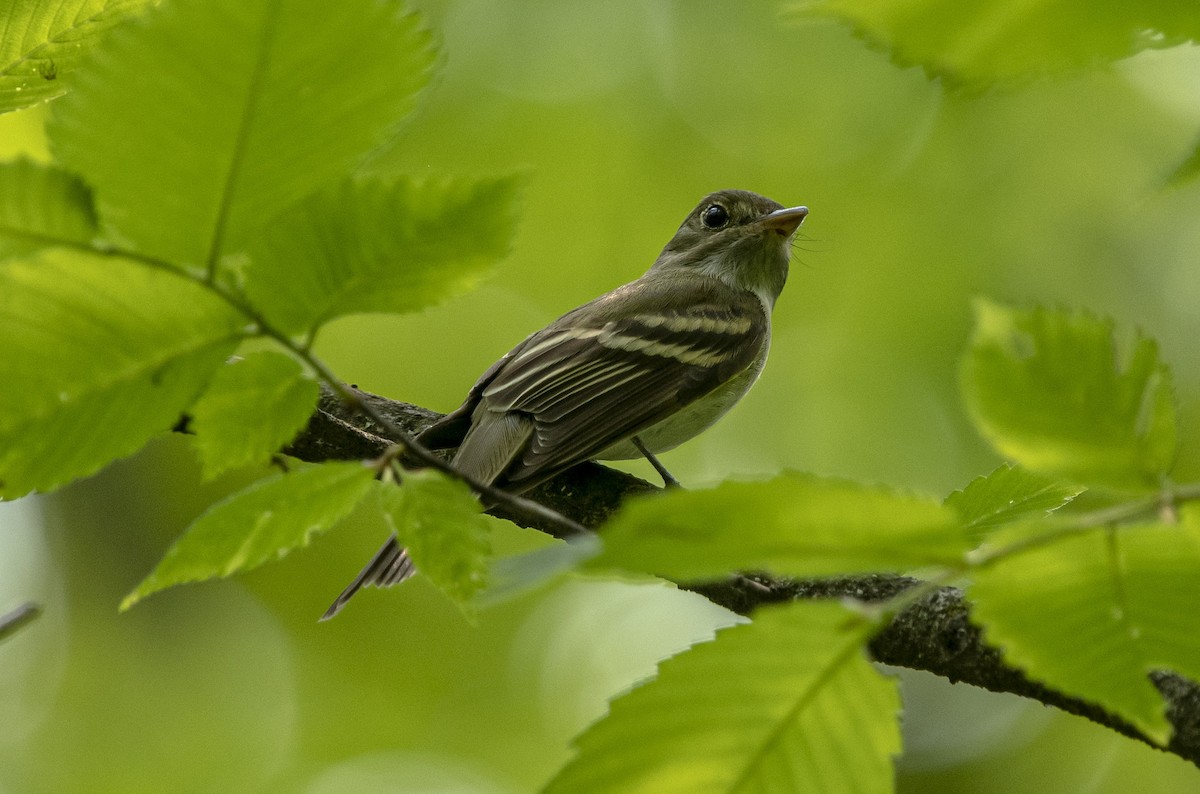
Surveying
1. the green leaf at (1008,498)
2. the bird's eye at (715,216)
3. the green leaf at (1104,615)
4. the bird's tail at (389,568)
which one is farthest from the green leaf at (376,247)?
the bird's eye at (715,216)

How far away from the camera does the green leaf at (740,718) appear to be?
1209mm

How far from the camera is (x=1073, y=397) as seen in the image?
1123 mm

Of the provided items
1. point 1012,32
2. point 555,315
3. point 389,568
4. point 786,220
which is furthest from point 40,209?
point 555,315

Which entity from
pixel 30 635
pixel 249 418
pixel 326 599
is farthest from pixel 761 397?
pixel 249 418

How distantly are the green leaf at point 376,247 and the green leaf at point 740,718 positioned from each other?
57 centimetres

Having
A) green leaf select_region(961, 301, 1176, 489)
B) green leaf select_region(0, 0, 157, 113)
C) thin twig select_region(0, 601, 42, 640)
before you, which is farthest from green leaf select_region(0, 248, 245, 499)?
green leaf select_region(961, 301, 1176, 489)

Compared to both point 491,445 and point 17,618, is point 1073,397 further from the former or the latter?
point 491,445

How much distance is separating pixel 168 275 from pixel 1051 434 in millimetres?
987

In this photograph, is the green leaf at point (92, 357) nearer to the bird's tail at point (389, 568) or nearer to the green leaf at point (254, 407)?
the green leaf at point (254, 407)

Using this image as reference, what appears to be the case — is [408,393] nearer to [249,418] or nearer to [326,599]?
[326,599]

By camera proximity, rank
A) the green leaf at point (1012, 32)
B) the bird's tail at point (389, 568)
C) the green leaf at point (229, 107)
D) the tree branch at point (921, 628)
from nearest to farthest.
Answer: the green leaf at point (1012, 32), the green leaf at point (229, 107), the tree branch at point (921, 628), the bird's tail at point (389, 568)

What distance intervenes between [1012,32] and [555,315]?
9.44 m

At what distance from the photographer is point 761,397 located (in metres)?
11.7

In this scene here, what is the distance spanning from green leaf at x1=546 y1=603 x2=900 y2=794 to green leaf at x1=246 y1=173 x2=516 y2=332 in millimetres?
566
